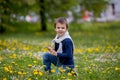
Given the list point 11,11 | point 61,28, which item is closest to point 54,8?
point 11,11

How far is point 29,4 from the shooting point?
33.7 metres

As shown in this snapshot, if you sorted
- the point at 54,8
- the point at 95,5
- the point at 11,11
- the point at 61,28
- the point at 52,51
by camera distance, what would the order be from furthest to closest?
the point at 95,5, the point at 54,8, the point at 11,11, the point at 61,28, the point at 52,51

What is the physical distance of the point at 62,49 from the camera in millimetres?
8719

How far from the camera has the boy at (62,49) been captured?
8.59 metres

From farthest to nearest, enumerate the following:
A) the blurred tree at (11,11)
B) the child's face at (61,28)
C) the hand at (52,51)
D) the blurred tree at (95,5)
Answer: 1. the blurred tree at (95,5)
2. the blurred tree at (11,11)
3. the child's face at (61,28)
4. the hand at (52,51)

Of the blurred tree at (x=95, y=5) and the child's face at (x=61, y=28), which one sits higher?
the blurred tree at (x=95, y=5)

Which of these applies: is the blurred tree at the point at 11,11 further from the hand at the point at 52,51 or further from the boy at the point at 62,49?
the hand at the point at 52,51

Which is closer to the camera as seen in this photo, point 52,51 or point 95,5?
point 52,51

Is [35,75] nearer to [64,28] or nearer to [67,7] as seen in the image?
[64,28]

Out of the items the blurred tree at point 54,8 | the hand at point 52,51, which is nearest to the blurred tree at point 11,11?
the blurred tree at point 54,8

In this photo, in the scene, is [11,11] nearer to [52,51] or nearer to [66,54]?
[66,54]

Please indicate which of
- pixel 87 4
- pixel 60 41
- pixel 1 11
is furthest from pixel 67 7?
pixel 60 41

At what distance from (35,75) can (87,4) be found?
1254 inches

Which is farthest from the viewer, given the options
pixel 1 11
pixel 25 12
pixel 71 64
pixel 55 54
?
pixel 25 12
